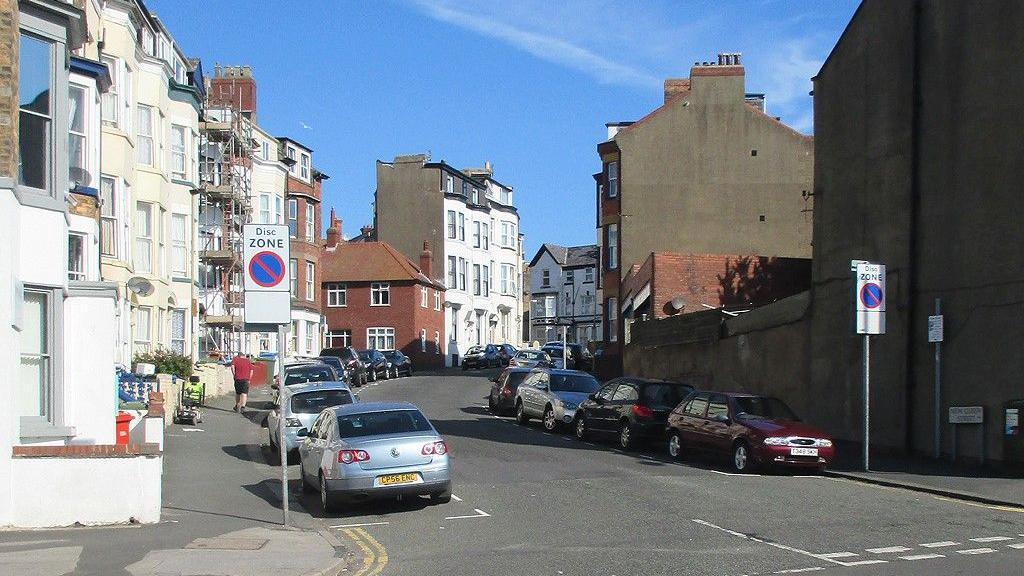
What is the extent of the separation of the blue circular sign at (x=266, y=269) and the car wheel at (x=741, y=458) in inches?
371

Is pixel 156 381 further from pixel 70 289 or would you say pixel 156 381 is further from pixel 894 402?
pixel 894 402

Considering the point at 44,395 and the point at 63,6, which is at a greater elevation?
the point at 63,6

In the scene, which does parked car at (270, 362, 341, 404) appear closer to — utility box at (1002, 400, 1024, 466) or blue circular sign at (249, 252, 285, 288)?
blue circular sign at (249, 252, 285, 288)

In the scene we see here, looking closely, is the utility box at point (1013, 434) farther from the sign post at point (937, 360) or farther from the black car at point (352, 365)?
the black car at point (352, 365)

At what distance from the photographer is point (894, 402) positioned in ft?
70.7

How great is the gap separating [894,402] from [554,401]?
9.13 meters

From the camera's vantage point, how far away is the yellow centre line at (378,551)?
1104cm

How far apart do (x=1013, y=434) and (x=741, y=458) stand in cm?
455

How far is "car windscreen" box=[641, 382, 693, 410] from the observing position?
23688mm

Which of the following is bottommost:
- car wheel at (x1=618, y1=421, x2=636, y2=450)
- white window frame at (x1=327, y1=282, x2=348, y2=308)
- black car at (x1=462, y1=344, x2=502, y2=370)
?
black car at (x1=462, y1=344, x2=502, y2=370)

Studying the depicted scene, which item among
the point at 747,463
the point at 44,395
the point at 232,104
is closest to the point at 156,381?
the point at 44,395

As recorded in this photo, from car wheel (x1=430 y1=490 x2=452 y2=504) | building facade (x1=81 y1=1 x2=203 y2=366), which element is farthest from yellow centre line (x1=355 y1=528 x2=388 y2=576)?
building facade (x1=81 y1=1 x2=203 y2=366)

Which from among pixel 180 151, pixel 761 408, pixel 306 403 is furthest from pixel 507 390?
pixel 180 151

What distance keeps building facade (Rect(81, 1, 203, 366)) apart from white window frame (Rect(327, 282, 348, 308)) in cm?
2753
